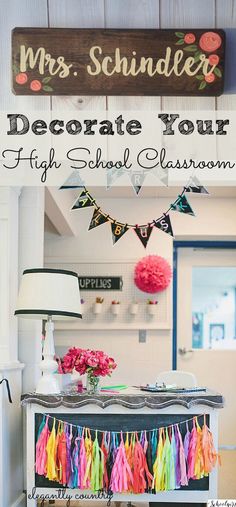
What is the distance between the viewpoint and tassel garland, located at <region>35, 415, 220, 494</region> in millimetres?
3480

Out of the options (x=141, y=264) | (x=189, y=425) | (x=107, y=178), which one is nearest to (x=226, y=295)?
(x=141, y=264)

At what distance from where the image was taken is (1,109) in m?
2.24

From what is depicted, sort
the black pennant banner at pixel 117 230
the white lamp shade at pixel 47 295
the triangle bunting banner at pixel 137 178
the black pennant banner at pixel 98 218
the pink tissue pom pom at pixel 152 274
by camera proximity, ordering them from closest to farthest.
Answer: the triangle bunting banner at pixel 137 178
the white lamp shade at pixel 47 295
the black pennant banner at pixel 98 218
the black pennant banner at pixel 117 230
the pink tissue pom pom at pixel 152 274

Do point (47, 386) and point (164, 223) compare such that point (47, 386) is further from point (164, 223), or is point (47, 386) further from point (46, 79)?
point (46, 79)

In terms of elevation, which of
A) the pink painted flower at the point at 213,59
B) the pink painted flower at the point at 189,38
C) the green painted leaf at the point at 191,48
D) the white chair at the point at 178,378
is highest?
the pink painted flower at the point at 189,38

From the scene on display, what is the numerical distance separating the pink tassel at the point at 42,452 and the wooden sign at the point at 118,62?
78.2 inches

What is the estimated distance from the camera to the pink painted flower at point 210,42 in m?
2.13

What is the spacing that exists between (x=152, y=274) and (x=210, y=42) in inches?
169

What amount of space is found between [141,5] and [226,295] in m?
4.93

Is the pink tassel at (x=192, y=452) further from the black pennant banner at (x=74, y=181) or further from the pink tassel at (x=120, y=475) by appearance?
the black pennant banner at (x=74, y=181)

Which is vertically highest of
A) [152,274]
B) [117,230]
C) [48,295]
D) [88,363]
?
[117,230]

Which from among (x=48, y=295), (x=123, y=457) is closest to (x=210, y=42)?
(x=48, y=295)

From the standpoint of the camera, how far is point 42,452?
138 inches

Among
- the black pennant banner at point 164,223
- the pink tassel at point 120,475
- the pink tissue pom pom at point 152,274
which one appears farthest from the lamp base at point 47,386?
the pink tissue pom pom at point 152,274
